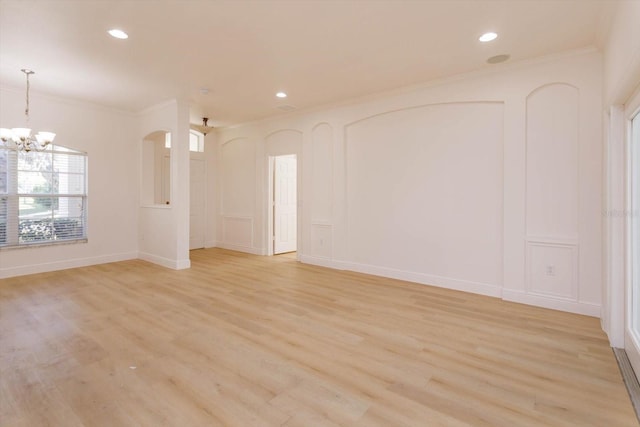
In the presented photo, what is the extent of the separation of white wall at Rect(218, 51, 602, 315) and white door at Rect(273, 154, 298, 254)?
1.00 meters

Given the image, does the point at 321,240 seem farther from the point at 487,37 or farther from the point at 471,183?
the point at 487,37

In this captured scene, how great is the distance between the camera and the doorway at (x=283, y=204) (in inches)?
276

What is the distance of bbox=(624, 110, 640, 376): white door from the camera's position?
99.8 inches

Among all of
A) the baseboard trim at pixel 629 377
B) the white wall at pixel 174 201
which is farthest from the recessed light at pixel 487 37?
the white wall at pixel 174 201

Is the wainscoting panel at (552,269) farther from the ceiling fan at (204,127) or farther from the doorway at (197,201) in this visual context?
the doorway at (197,201)

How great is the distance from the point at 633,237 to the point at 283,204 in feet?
18.8

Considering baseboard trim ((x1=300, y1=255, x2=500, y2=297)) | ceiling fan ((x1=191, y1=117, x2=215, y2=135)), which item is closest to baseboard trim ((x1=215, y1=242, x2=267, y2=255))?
baseboard trim ((x1=300, y1=255, x2=500, y2=297))

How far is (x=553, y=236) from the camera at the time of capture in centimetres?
372

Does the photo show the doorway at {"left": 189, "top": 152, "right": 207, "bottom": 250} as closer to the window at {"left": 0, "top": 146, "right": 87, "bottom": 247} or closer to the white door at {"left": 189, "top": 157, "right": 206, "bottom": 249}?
the white door at {"left": 189, "top": 157, "right": 206, "bottom": 249}

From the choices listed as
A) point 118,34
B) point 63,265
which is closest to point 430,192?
point 118,34

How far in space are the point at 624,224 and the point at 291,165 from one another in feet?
19.0

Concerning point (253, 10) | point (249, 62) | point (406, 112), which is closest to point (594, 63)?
point (406, 112)

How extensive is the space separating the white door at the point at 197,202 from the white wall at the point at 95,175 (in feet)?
4.52

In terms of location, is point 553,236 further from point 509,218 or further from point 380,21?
point 380,21
